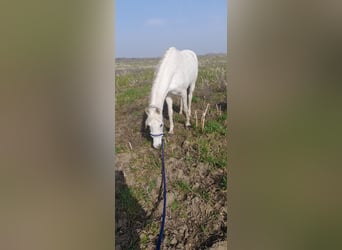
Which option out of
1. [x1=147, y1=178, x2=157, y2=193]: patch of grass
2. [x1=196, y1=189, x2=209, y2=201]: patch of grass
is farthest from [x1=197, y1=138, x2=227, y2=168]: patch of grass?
[x1=147, y1=178, x2=157, y2=193]: patch of grass

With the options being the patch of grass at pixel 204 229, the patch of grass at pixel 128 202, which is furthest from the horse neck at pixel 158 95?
the patch of grass at pixel 204 229

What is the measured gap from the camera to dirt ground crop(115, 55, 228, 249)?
161 centimetres

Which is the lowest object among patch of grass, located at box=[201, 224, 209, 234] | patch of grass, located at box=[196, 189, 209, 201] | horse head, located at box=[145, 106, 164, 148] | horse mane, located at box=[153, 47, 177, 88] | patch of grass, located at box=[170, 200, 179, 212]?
patch of grass, located at box=[201, 224, 209, 234]

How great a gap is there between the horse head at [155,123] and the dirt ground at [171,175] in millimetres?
25

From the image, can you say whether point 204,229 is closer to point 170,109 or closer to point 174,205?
point 174,205

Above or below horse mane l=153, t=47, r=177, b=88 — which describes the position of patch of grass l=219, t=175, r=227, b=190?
below

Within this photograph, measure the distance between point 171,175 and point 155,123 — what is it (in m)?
0.23

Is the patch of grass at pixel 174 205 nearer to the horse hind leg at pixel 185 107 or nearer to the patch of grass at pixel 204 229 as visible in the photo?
the patch of grass at pixel 204 229

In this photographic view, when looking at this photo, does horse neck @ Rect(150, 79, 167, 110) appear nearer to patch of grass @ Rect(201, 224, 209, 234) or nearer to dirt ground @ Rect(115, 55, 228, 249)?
dirt ground @ Rect(115, 55, 228, 249)

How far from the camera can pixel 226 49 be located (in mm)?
1554

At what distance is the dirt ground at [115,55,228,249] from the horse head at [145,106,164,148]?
3 centimetres

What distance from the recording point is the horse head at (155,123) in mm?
1641

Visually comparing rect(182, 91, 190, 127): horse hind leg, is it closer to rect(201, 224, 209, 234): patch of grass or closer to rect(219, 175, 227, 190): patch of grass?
rect(219, 175, 227, 190): patch of grass

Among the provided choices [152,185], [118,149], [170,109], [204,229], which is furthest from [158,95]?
[204,229]
